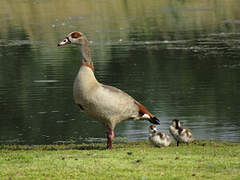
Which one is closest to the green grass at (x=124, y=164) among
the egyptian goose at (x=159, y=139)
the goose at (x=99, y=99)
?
the egyptian goose at (x=159, y=139)

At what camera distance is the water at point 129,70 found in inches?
855

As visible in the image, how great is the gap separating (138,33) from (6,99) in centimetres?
2568

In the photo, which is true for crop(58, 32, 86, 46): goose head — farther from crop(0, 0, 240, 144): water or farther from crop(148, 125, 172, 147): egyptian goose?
crop(0, 0, 240, 144): water

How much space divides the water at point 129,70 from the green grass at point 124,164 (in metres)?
5.29

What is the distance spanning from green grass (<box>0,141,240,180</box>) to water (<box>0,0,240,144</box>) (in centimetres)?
529

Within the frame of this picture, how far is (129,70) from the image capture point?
34125 mm

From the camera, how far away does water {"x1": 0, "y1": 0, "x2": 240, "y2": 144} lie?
2172cm

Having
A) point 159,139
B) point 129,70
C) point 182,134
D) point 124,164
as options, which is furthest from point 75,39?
point 129,70

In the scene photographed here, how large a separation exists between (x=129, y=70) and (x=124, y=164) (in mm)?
22023

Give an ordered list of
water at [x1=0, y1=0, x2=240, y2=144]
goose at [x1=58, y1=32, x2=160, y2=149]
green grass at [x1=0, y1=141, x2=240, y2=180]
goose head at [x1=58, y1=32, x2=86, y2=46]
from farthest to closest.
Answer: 1. water at [x1=0, y1=0, x2=240, y2=144]
2. goose head at [x1=58, y1=32, x2=86, y2=46]
3. goose at [x1=58, y1=32, x2=160, y2=149]
4. green grass at [x1=0, y1=141, x2=240, y2=180]

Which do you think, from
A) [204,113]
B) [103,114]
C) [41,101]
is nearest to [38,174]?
[103,114]

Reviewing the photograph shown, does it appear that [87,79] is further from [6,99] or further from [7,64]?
[7,64]

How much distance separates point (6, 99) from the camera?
27125mm

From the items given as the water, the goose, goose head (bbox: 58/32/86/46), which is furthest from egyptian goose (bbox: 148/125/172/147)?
the water
